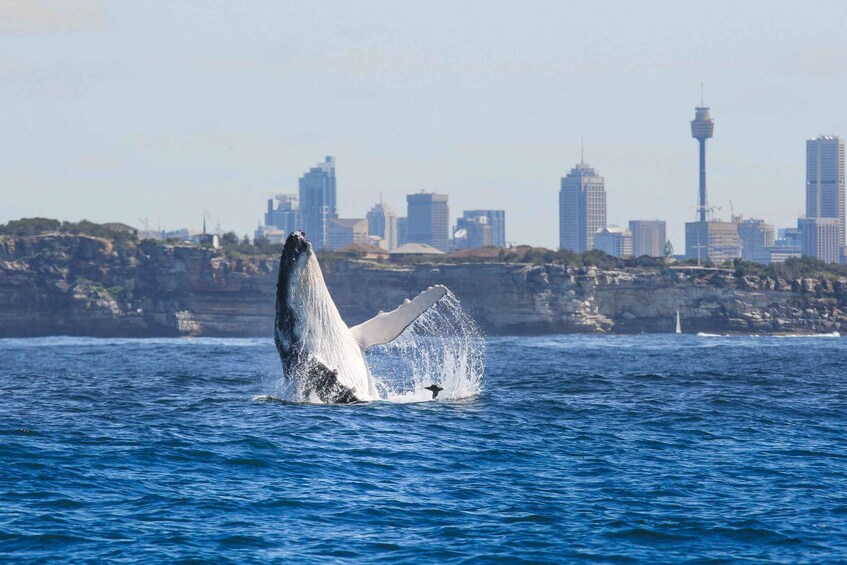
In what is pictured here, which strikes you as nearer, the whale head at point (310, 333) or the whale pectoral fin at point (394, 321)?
the whale head at point (310, 333)

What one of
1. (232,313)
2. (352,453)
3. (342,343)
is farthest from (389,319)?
(232,313)

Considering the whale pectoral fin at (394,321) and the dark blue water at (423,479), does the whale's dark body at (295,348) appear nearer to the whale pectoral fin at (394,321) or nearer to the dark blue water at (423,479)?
the dark blue water at (423,479)

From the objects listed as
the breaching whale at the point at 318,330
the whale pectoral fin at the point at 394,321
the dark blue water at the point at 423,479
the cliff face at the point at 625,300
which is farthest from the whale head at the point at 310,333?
the cliff face at the point at 625,300

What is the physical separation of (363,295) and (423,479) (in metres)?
148

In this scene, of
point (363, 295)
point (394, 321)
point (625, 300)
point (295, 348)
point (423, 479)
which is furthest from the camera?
point (363, 295)

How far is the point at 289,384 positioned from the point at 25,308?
141883mm

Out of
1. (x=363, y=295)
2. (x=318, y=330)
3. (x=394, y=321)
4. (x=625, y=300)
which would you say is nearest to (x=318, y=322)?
(x=318, y=330)

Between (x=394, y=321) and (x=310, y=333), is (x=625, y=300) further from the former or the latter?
(x=310, y=333)

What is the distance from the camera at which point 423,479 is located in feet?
72.0

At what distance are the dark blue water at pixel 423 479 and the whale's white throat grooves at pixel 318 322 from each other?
4.08 ft

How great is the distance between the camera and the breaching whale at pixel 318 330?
2788 centimetres

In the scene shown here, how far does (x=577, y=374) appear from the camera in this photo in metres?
52.2

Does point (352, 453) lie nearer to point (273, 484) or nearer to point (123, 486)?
point (273, 484)

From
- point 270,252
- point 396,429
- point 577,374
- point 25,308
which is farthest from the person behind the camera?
point 270,252
